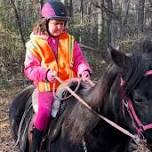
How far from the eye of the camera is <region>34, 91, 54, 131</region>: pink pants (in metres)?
4.05

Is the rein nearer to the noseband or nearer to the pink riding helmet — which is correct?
the noseband

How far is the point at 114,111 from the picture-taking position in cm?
335

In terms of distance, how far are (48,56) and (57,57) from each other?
12 cm

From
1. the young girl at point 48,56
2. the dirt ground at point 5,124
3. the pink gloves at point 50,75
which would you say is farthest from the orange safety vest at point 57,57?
the dirt ground at point 5,124

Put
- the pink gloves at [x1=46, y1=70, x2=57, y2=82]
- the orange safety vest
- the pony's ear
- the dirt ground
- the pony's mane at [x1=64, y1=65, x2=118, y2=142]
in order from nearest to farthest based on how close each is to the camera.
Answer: the pony's ear < the pony's mane at [x1=64, y1=65, x2=118, y2=142] < the pink gloves at [x1=46, y1=70, x2=57, y2=82] < the orange safety vest < the dirt ground

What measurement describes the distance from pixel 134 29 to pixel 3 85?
244 inches

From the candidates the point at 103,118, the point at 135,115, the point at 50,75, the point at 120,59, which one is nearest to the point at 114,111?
the point at 103,118

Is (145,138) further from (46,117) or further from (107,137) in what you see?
(46,117)

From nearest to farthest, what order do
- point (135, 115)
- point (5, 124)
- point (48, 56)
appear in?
point (135, 115)
point (48, 56)
point (5, 124)

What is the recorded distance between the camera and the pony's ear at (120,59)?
306 centimetres

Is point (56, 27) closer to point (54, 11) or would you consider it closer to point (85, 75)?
point (54, 11)

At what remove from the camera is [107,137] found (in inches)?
140

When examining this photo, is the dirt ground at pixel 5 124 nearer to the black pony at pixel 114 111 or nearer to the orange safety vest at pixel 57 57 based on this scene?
the orange safety vest at pixel 57 57

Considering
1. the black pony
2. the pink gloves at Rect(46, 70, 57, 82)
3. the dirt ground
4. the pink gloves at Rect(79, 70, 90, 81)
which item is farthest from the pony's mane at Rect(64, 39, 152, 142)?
the dirt ground
